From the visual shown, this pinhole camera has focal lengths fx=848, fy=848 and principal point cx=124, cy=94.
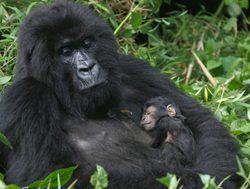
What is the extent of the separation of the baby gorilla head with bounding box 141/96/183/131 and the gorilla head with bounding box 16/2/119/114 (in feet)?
0.95

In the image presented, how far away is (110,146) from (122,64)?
72cm

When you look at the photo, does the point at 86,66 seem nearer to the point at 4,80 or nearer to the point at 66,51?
the point at 66,51

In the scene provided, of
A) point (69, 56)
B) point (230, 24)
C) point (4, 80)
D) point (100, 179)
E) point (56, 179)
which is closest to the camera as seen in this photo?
point (100, 179)

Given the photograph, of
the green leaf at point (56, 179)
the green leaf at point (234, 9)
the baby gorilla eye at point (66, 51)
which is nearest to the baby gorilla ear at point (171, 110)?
the baby gorilla eye at point (66, 51)

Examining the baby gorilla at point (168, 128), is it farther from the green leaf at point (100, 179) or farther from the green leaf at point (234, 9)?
the green leaf at point (234, 9)

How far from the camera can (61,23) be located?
16.6 feet

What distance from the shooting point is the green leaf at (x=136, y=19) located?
21.7 feet

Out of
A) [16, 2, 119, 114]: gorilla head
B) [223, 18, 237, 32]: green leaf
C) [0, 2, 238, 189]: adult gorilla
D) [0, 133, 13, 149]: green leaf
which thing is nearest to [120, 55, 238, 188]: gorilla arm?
[0, 2, 238, 189]: adult gorilla

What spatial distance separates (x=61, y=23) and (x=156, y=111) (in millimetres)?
813

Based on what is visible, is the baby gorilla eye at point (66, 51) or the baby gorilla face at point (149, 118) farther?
the baby gorilla face at point (149, 118)

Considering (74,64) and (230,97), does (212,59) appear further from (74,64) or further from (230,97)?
(74,64)

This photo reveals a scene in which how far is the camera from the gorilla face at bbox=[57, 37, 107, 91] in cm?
502

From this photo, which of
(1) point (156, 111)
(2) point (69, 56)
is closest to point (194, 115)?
(1) point (156, 111)

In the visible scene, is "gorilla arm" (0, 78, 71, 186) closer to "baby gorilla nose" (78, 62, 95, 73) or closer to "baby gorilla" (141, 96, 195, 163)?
"baby gorilla nose" (78, 62, 95, 73)
